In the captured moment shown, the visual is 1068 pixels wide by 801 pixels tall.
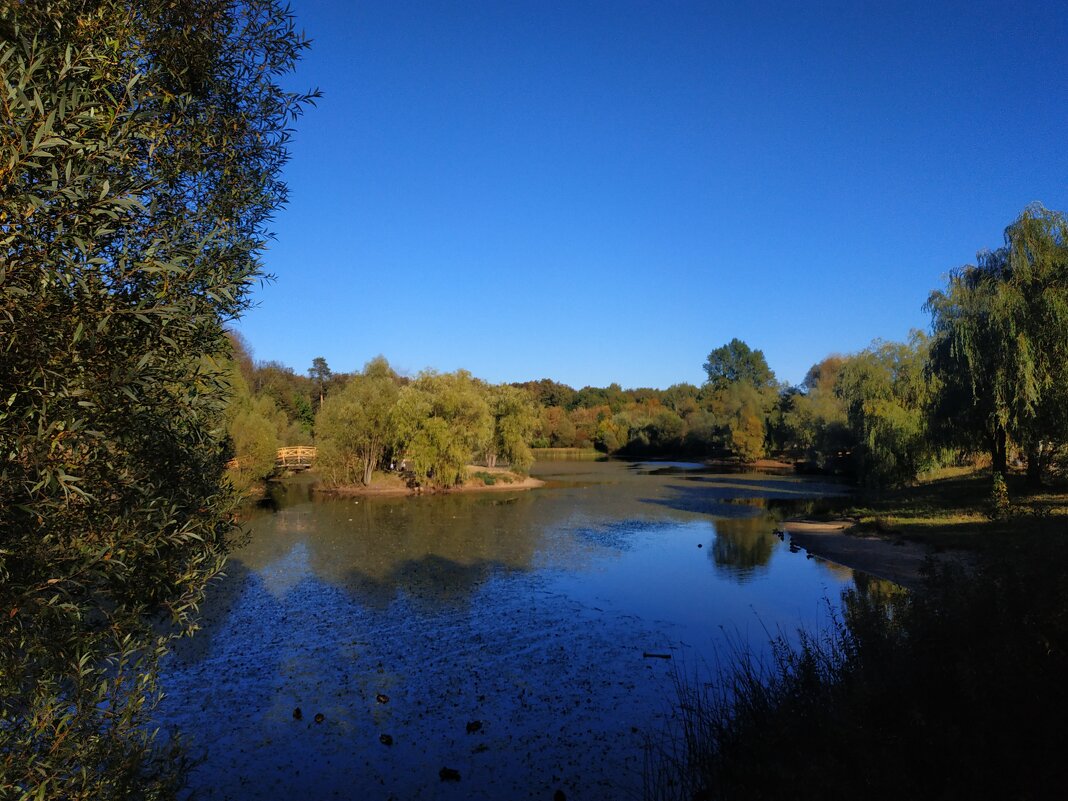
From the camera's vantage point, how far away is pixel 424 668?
12734mm

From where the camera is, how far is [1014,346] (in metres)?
23.6

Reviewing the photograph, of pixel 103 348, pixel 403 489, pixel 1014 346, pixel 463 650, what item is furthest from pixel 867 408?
pixel 103 348

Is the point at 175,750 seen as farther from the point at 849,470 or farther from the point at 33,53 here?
the point at 849,470

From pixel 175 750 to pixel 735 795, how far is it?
5288 mm

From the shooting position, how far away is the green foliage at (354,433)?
4559cm

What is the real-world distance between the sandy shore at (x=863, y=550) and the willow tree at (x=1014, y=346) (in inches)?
253

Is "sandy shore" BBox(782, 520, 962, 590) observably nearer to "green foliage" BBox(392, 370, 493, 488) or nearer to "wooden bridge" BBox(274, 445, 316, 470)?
"green foliage" BBox(392, 370, 493, 488)

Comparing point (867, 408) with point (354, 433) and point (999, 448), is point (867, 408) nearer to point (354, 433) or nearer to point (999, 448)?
point (999, 448)

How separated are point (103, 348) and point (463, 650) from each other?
11759mm

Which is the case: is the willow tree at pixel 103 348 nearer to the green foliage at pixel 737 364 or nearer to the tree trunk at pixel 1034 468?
the tree trunk at pixel 1034 468

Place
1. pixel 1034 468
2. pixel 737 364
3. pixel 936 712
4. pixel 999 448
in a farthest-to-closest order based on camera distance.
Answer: pixel 737 364
pixel 999 448
pixel 1034 468
pixel 936 712

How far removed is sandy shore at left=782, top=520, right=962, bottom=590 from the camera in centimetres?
1946

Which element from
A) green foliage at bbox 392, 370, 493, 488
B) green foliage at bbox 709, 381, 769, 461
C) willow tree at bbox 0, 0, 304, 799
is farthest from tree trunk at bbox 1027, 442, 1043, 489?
green foliage at bbox 709, 381, 769, 461

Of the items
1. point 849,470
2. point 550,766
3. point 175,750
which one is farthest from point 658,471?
point 175,750
